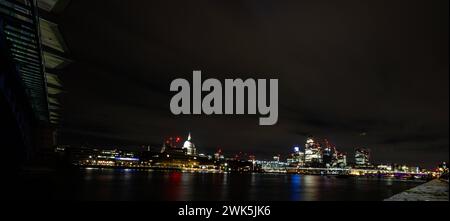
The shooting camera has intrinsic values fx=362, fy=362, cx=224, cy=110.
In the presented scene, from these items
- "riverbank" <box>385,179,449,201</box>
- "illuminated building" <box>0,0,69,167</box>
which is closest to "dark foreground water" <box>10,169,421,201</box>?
"riverbank" <box>385,179,449,201</box>

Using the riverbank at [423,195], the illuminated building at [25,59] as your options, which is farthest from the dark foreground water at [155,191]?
the illuminated building at [25,59]

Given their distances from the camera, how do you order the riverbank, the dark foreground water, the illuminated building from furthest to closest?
the riverbank → the dark foreground water → the illuminated building

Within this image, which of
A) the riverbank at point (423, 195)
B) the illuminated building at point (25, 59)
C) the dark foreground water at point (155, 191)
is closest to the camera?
the illuminated building at point (25, 59)

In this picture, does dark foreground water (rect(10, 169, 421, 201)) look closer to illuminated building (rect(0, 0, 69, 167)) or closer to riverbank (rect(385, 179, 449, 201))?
riverbank (rect(385, 179, 449, 201))

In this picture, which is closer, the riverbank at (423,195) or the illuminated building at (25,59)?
the illuminated building at (25,59)

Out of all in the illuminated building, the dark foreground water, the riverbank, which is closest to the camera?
the illuminated building

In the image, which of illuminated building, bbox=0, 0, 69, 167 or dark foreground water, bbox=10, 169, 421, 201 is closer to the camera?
illuminated building, bbox=0, 0, 69, 167

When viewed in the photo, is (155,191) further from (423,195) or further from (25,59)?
(423,195)

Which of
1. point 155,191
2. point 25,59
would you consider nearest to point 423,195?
point 155,191

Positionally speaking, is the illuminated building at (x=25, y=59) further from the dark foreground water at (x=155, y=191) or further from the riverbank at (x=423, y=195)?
the riverbank at (x=423, y=195)

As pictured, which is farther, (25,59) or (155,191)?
(155,191)

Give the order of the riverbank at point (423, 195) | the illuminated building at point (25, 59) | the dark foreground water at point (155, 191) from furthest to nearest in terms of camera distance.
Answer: the riverbank at point (423, 195) → the dark foreground water at point (155, 191) → the illuminated building at point (25, 59)

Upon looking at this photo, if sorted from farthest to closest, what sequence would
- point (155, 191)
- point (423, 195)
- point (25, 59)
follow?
point (155, 191) < point (423, 195) < point (25, 59)
